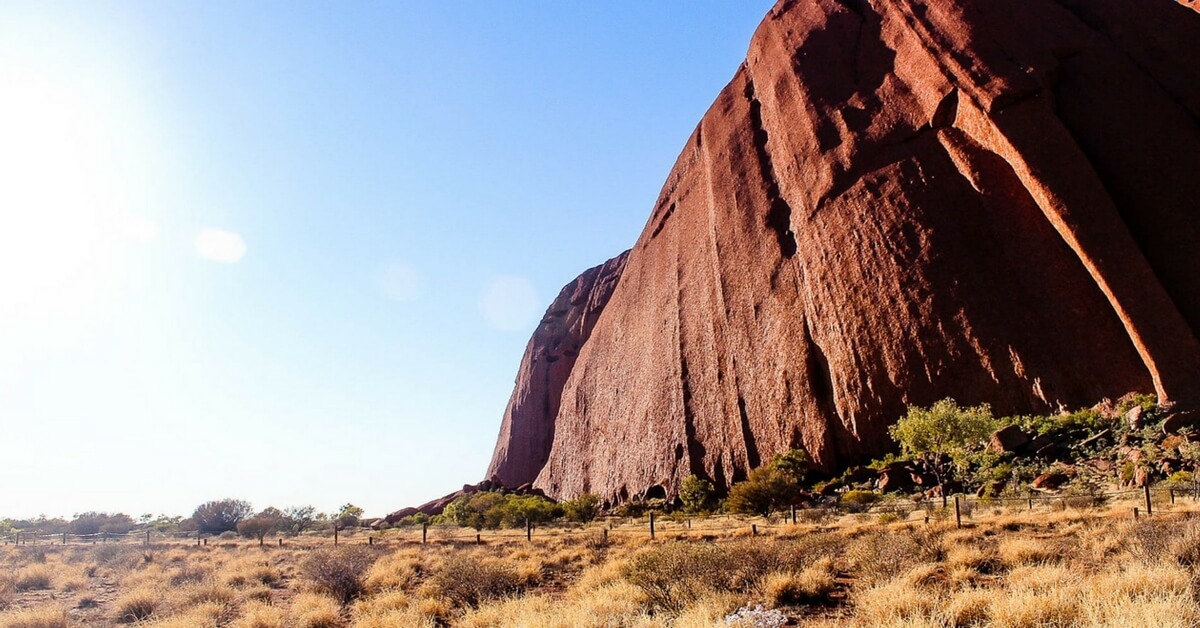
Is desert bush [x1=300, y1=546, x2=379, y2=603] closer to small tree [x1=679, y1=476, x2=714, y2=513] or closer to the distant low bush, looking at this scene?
the distant low bush

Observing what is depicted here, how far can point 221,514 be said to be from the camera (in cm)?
5950

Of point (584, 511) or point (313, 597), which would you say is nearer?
point (313, 597)

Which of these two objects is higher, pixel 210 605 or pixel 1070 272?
pixel 1070 272

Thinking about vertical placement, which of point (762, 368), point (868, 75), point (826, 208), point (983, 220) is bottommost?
point (762, 368)

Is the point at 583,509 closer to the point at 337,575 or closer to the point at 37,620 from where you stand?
the point at 337,575

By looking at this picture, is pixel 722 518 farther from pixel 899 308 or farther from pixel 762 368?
pixel 899 308

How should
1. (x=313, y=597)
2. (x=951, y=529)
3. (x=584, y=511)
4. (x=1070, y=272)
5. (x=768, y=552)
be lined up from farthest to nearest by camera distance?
(x=584, y=511) → (x=1070, y=272) → (x=951, y=529) → (x=313, y=597) → (x=768, y=552)

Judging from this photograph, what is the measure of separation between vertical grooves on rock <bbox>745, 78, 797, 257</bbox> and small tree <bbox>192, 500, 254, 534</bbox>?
2008 inches

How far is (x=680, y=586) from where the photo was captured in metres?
9.52

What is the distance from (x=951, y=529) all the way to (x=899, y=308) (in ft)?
57.1

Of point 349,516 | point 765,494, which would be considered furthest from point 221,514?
point 765,494

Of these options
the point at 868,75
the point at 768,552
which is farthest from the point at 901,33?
the point at 768,552

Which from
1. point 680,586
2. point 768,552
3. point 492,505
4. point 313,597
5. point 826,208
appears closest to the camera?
point 680,586

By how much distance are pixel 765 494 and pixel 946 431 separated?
8.24m
